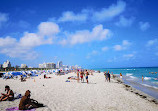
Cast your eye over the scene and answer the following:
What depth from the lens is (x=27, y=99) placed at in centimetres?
587

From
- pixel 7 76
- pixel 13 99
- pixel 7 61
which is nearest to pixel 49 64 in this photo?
pixel 7 61

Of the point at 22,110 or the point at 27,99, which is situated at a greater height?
the point at 27,99

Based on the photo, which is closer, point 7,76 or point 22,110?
point 22,110

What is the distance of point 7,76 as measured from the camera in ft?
86.1

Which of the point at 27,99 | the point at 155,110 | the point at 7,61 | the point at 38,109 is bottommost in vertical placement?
the point at 155,110

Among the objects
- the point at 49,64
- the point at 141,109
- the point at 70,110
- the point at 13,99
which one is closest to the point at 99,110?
the point at 70,110

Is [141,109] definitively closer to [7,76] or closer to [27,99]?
[27,99]

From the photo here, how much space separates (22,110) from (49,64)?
158021 millimetres

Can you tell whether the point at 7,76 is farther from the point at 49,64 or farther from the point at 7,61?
the point at 49,64

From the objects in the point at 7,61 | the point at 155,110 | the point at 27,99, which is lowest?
the point at 155,110

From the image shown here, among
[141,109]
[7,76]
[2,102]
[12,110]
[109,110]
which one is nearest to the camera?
[12,110]

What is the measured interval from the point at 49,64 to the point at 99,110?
15864 cm

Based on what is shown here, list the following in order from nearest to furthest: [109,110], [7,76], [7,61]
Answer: [109,110], [7,76], [7,61]

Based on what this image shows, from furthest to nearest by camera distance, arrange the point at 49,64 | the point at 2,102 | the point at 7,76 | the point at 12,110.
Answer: the point at 49,64 < the point at 7,76 < the point at 2,102 < the point at 12,110
